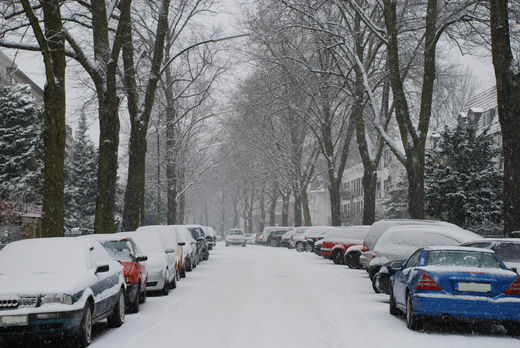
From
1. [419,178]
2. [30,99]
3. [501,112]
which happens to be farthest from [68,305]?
[30,99]

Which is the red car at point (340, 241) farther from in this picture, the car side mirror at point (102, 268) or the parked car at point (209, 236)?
the car side mirror at point (102, 268)

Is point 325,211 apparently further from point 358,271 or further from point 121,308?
point 121,308

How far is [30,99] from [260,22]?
1784 cm

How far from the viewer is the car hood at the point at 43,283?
10086 millimetres

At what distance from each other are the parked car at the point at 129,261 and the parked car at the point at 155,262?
182 cm

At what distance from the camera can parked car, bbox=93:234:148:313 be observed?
48.2 feet

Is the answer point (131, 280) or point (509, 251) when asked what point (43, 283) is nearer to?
point (131, 280)

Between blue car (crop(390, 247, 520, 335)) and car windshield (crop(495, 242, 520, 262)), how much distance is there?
1.94 meters

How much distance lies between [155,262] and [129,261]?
3.11 meters

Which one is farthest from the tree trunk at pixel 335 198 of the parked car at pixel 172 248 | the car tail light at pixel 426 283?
the car tail light at pixel 426 283

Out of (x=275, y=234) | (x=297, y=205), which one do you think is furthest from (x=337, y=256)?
(x=297, y=205)

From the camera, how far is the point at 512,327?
469 inches

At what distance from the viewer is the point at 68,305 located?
10094 millimetres

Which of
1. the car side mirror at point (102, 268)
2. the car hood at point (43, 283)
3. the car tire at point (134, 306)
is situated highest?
the car side mirror at point (102, 268)
